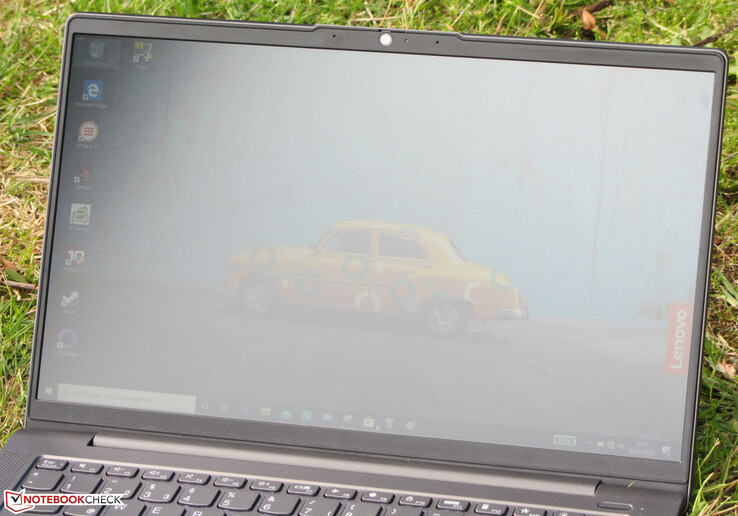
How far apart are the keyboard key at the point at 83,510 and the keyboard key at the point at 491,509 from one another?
0.50 m

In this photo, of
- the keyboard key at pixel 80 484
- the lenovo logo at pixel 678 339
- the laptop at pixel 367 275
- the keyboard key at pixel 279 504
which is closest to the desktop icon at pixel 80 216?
the laptop at pixel 367 275

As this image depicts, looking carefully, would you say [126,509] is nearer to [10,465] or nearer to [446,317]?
[10,465]

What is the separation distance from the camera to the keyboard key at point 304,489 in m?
0.97

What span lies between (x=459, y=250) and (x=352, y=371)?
0.77ft

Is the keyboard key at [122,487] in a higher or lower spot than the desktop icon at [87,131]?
lower

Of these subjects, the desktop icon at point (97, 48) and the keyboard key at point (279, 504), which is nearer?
the keyboard key at point (279, 504)

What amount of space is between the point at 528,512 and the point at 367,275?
0.39 meters

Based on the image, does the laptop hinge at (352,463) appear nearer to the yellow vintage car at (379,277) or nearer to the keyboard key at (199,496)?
the keyboard key at (199,496)

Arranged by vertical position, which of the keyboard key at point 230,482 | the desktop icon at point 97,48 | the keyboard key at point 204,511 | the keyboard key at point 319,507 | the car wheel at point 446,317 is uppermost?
the desktop icon at point 97,48

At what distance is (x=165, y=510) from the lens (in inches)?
37.2

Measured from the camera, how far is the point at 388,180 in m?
1.04

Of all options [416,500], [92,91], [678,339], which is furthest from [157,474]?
[678,339]

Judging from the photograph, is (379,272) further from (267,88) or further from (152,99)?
(152,99)

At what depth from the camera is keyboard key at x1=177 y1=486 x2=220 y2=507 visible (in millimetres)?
954
